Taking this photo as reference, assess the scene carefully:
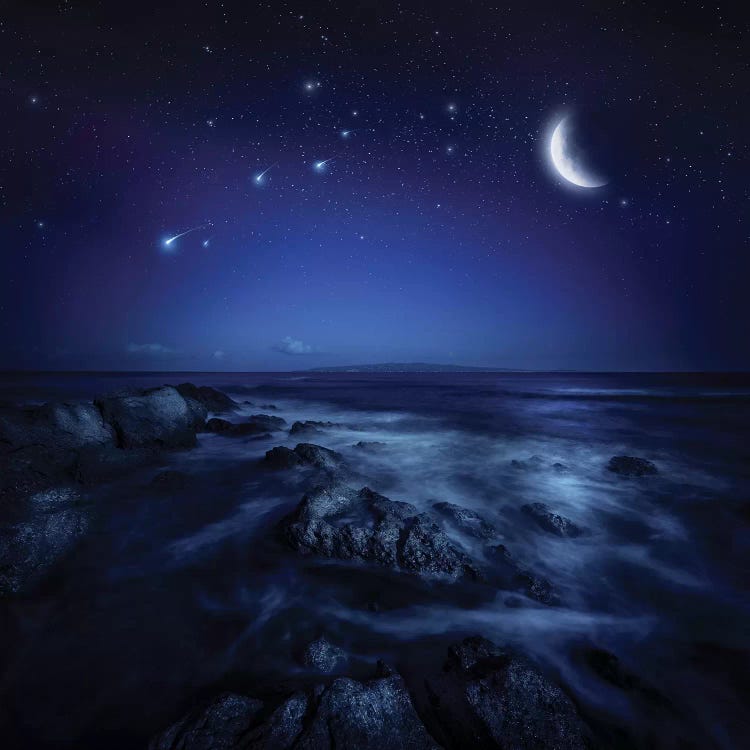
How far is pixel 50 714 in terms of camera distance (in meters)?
2.62

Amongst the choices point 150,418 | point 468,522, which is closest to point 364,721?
point 468,522

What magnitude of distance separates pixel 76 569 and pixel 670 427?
2081 centimetres

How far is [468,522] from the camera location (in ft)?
17.7

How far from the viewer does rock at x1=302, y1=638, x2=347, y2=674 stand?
295cm

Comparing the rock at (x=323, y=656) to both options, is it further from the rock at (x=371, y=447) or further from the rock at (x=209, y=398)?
the rock at (x=209, y=398)

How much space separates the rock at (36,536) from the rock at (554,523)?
667 centimetres

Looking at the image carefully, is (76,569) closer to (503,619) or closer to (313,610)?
(313,610)

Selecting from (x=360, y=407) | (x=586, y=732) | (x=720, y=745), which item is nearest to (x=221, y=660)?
(x=586, y=732)

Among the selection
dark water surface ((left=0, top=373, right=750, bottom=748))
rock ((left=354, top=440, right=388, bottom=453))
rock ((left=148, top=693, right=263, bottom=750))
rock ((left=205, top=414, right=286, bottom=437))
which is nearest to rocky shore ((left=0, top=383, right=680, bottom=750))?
rock ((left=148, top=693, right=263, bottom=750))

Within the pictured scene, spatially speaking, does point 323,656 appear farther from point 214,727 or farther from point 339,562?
point 339,562

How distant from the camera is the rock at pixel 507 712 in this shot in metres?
2.21

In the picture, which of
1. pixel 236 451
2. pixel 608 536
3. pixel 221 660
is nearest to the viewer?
pixel 221 660

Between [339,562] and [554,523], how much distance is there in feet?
11.3

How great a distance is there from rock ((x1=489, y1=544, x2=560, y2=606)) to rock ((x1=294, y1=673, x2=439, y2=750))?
6.81ft
